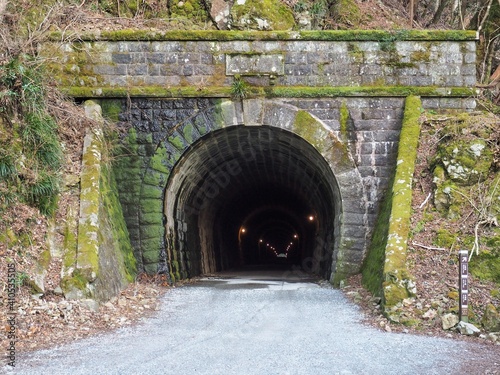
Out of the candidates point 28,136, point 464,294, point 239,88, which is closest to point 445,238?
point 464,294

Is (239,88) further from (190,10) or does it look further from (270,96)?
(190,10)

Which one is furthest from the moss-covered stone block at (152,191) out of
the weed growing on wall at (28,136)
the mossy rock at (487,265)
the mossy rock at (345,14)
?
the mossy rock at (345,14)

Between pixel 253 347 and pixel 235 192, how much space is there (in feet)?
41.5

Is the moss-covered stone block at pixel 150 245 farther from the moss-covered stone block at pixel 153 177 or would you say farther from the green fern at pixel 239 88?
the green fern at pixel 239 88

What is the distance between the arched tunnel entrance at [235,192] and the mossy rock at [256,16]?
8.13ft

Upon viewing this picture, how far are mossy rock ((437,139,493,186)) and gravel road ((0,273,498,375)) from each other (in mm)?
3061

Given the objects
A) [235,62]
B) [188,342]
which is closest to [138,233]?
[235,62]

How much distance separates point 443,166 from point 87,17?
26.5 feet

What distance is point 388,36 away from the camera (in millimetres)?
10773

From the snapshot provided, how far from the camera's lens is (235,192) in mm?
18469

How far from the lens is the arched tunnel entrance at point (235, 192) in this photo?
11.3 m

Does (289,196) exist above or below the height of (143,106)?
below

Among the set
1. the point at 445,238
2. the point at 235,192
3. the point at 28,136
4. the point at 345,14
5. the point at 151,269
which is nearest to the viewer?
the point at 28,136

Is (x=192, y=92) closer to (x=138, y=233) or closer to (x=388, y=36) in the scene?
(x=138, y=233)
